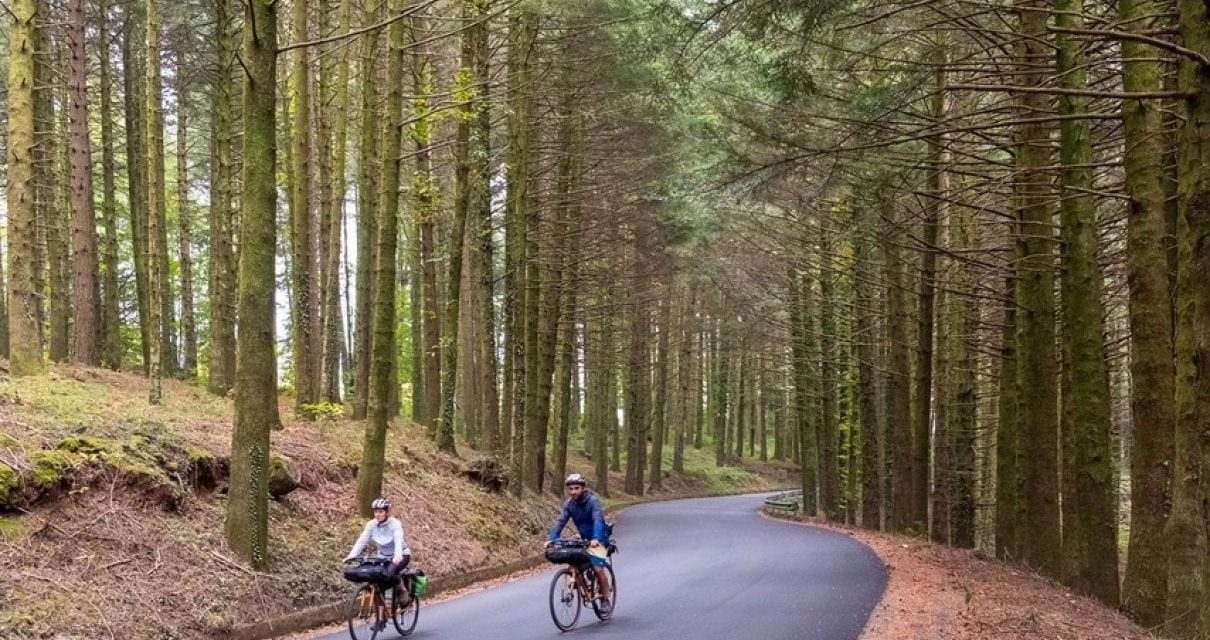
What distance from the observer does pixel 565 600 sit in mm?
9562

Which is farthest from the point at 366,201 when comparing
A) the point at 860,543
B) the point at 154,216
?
the point at 860,543

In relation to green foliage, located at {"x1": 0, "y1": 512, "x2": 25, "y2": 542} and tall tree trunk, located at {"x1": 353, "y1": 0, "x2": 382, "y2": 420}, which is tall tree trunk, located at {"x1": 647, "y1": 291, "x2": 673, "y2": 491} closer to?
tall tree trunk, located at {"x1": 353, "y1": 0, "x2": 382, "y2": 420}

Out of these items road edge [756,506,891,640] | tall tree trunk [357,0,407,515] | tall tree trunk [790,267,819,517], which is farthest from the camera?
tall tree trunk [790,267,819,517]

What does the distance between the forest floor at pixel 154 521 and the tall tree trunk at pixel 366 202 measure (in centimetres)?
334

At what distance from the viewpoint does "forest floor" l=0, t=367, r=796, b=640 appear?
8047 millimetres

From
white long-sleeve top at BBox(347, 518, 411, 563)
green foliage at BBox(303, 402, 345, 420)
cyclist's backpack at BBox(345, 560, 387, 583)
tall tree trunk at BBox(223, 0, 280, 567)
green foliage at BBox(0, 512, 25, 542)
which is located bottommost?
cyclist's backpack at BBox(345, 560, 387, 583)

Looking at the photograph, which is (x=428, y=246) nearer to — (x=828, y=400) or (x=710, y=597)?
(x=828, y=400)

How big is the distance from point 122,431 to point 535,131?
13.2 metres

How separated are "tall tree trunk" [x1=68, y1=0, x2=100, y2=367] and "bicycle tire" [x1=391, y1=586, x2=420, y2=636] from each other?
1174 centimetres

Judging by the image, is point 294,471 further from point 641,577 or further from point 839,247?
point 839,247

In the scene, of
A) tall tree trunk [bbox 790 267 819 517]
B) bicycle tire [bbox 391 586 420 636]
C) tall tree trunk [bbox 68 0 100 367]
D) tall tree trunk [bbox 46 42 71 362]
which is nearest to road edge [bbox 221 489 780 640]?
bicycle tire [bbox 391 586 420 636]

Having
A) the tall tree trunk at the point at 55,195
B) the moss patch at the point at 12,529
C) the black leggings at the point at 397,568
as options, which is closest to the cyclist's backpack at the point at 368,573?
the black leggings at the point at 397,568

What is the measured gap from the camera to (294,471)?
12398 mm

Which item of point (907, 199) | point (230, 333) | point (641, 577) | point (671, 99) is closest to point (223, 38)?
point (230, 333)
